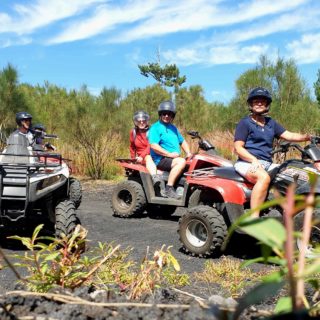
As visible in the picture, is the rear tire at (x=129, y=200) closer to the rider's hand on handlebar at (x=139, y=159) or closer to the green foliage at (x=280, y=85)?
the rider's hand on handlebar at (x=139, y=159)

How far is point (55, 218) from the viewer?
220 inches

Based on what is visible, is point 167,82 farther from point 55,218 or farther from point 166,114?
point 55,218

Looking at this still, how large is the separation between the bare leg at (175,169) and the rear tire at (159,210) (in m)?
0.99

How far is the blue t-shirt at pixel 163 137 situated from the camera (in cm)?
770

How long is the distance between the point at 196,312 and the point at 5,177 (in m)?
4.40

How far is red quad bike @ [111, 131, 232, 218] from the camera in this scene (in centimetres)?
721

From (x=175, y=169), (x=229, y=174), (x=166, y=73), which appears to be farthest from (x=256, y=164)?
(x=166, y=73)

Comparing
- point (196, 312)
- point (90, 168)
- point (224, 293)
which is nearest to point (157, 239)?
point (224, 293)

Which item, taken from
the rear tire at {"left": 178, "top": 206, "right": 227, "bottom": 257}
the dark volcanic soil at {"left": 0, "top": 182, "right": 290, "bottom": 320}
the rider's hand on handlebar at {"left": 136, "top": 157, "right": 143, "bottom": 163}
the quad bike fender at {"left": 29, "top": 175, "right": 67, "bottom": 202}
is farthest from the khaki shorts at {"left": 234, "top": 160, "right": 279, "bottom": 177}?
the rider's hand on handlebar at {"left": 136, "top": 157, "right": 143, "bottom": 163}

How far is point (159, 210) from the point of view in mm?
8508

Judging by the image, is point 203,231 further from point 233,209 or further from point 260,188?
point 260,188

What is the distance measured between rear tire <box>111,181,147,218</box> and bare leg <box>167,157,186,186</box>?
2.26 feet

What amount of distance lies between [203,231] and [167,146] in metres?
2.60

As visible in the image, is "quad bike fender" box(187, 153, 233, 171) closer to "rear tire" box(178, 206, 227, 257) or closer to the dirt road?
the dirt road
